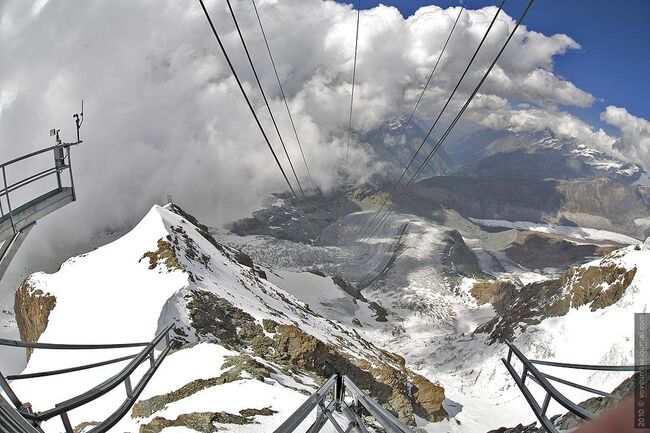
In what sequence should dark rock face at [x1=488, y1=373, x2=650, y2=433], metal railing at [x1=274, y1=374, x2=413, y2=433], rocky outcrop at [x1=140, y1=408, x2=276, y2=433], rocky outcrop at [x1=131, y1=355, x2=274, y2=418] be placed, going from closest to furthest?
dark rock face at [x1=488, y1=373, x2=650, y2=433] → metal railing at [x1=274, y1=374, x2=413, y2=433] → rocky outcrop at [x1=140, y1=408, x2=276, y2=433] → rocky outcrop at [x1=131, y1=355, x2=274, y2=418]

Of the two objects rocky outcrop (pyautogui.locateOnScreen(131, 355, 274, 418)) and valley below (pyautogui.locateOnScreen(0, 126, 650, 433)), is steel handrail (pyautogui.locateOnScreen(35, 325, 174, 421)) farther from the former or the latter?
rocky outcrop (pyautogui.locateOnScreen(131, 355, 274, 418))

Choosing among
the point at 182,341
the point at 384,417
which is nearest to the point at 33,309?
the point at 182,341

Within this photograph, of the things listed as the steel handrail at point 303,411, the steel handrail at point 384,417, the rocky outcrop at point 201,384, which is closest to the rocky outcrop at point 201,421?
the rocky outcrop at point 201,384

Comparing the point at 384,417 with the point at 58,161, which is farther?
the point at 58,161

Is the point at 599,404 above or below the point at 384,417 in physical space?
above

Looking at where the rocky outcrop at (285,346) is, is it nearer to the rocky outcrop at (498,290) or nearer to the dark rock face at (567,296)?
the dark rock face at (567,296)

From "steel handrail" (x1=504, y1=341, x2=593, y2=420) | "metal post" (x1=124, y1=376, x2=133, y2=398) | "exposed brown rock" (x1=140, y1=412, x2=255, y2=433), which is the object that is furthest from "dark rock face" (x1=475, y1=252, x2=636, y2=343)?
"metal post" (x1=124, y1=376, x2=133, y2=398)

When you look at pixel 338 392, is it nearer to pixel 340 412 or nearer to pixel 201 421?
pixel 340 412
